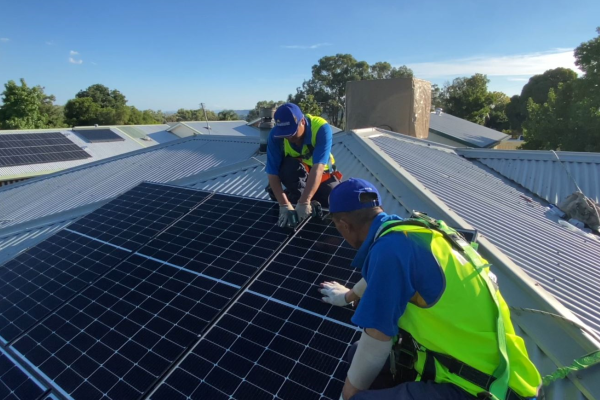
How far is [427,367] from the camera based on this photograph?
7.84 feet

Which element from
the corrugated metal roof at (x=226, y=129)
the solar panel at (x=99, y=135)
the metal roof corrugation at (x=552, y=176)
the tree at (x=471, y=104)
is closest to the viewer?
the metal roof corrugation at (x=552, y=176)

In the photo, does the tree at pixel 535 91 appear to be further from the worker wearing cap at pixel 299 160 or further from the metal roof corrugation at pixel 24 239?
the metal roof corrugation at pixel 24 239

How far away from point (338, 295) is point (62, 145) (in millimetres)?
27703

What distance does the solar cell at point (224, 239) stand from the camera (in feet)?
15.0

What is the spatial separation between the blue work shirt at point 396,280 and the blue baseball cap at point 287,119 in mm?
3405

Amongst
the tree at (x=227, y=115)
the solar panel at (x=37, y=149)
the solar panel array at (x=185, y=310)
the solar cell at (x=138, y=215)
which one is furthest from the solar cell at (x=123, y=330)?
the tree at (x=227, y=115)

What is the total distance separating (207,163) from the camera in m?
13.4

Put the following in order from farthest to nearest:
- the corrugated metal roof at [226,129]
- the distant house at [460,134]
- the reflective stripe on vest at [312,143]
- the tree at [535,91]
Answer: the tree at [535,91] → the corrugated metal roof at [226,129] → the distant house at [460,134] → the reflective stripe on vest at [312,143]

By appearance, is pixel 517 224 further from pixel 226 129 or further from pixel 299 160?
pixel 226 129

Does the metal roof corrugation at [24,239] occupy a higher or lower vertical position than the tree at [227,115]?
lower

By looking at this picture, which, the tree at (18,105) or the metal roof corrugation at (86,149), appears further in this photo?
the tree at (18,105)

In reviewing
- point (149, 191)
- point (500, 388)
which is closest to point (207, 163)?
point (149, 191)

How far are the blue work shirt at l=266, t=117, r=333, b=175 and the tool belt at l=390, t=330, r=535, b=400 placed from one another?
10.6 feet

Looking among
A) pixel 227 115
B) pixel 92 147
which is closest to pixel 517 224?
pixel 92 147
